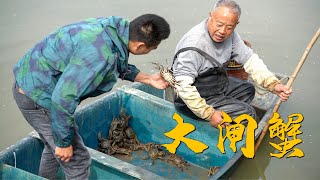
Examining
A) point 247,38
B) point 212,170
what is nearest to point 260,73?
point 212,170

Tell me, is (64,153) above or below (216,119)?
above

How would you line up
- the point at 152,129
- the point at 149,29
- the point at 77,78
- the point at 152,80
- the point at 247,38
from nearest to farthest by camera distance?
the point at 77,78, the point at 149,29, the point at 152,80, the point at 152,129, the point at 247,38

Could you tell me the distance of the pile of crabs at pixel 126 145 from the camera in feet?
14.2

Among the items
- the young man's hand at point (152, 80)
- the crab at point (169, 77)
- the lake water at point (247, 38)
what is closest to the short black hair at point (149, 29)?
the young man's hand at point (152, 80)

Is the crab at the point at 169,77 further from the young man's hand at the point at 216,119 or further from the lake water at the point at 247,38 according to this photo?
the lake water at the point at 247,38

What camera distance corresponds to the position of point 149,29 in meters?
2.63

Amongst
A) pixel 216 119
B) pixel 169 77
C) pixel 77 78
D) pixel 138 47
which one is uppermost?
pixel 138 47

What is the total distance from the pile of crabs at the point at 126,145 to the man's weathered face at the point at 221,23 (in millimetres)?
1392

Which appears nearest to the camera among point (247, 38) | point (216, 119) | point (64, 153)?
point (64, 153)

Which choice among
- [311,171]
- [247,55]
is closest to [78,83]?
[247,55]

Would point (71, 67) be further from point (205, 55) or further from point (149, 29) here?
point (205, 55)

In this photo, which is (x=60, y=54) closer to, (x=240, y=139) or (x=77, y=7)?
(x=240, y=139)

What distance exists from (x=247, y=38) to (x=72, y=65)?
6082mm

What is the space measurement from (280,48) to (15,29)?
513 centimetres
